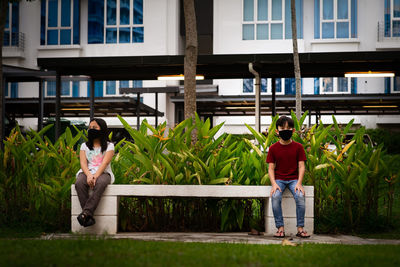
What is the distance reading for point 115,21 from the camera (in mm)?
34531

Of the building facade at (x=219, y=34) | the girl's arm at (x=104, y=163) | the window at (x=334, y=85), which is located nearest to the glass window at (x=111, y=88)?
the building facade at (x=219, y=34)

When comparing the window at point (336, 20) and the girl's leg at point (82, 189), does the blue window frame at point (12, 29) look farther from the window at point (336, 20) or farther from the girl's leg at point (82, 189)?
the girl's leg at point (82, 189)

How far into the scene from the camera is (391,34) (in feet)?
108

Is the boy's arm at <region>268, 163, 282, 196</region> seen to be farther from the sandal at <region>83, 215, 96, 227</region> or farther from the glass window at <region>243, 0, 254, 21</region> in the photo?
the glass window at <region>243, 0, 254, 21</region>

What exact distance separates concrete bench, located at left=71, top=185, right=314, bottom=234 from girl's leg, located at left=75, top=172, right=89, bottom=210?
0.14m

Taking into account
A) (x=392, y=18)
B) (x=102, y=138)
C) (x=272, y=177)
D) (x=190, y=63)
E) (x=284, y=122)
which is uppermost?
(x=392, y=18)

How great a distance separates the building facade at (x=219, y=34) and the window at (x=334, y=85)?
0.19ft

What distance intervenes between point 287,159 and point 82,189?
246 cm

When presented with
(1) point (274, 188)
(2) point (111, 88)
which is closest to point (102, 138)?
(1) point (274, 188)

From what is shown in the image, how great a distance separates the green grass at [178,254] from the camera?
439 cm

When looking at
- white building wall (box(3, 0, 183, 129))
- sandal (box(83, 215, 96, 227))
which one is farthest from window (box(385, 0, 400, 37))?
sandal (box(83, 215, 96, 227))

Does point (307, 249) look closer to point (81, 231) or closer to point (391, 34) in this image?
point (81, 231)

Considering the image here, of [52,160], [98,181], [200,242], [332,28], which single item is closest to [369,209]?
[200,242]

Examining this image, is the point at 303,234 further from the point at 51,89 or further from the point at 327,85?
the point at 51,89
